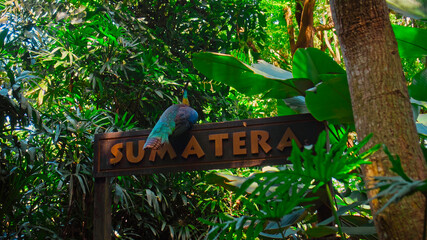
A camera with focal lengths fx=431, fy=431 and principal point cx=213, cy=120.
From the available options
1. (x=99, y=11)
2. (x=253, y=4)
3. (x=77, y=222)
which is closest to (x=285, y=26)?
(x=253, y=4)

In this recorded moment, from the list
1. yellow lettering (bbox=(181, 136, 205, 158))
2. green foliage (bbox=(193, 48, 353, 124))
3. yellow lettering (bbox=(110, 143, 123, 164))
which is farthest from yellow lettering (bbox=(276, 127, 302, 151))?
yellow lettering (bbox=(110, 143, 123, 164))

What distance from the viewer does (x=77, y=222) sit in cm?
301

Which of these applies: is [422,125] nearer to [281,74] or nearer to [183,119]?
[281,74]

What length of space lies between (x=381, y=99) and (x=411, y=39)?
0.92 m

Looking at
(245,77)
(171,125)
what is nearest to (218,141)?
(171,125)

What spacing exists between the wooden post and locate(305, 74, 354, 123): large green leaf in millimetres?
1199

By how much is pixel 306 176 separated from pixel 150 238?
282 centimetres

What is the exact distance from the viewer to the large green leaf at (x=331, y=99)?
1.58m

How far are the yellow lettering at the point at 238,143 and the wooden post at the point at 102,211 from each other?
73 cm

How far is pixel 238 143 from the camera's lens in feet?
6.93

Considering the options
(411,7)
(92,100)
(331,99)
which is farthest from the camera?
(92,100)

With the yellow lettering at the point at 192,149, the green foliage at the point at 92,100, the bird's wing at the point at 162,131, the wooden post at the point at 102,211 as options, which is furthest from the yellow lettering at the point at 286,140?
the green foliage at the point at 92,100

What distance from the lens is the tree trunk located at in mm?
867

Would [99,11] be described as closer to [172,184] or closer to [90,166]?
[90,166]
